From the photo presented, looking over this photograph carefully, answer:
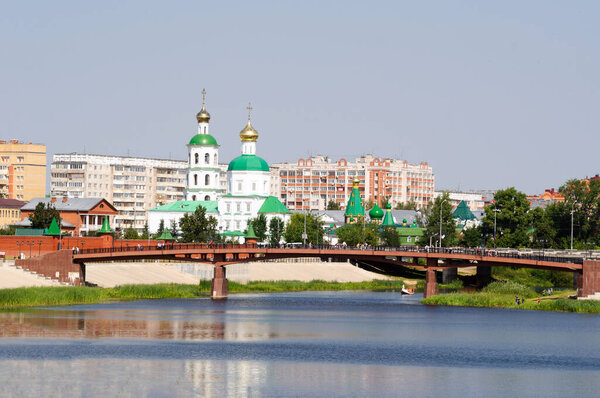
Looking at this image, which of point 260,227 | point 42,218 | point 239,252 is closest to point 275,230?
point 260,227

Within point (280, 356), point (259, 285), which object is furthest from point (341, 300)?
point (280, 356)

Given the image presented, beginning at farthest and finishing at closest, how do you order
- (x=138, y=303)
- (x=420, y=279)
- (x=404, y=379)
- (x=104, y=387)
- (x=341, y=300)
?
(x=420, y=279) → (x=341, y=300) → (x=138, y=303) → (x=404, y=379) → (x=104, y=387)

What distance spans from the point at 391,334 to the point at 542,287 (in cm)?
6880

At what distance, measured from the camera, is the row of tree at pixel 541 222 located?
182125 millimetres

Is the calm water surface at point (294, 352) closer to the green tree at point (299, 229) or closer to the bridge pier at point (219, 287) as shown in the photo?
the bridge pier at point (219, 287)

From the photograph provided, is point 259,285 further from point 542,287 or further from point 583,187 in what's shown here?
point 583,187

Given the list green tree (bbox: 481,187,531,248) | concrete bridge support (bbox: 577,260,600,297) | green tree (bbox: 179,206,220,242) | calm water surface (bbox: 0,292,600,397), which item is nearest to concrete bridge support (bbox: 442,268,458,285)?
green tree (bbox: 481,187,531,248)

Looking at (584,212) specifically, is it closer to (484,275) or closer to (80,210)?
(484,275)

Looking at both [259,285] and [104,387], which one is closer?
[104,387]

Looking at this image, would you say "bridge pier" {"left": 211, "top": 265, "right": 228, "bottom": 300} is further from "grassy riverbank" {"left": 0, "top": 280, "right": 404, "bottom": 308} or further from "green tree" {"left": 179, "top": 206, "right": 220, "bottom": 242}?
"green tree" {"left": 179, "top": 206, "right": 220, "bottom": 242}

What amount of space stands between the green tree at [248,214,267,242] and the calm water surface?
2966 inches

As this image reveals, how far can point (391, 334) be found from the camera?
95.2 meters

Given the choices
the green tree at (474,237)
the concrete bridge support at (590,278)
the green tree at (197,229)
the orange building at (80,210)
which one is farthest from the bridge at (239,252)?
the green tree at (474,237)

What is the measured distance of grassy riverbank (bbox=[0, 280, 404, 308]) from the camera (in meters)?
114
